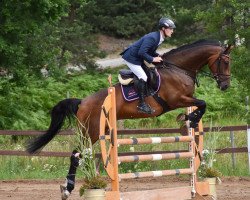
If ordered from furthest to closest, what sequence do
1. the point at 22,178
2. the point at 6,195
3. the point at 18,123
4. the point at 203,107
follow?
the point at 18,123
the point at 22,178
the point at 6,195
the point at 203,107

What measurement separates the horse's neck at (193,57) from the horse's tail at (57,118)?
5.74 ft

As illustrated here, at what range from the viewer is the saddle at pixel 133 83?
11.6 metres

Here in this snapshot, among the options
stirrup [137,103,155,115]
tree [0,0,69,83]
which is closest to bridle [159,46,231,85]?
stirrup [137,103,155,115]

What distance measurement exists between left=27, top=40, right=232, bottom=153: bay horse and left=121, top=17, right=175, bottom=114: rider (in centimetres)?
18

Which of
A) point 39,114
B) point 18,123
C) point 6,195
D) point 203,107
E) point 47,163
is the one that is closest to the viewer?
point 203,107

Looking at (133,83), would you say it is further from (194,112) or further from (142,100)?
(194,112)

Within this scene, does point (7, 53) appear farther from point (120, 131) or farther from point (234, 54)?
point (234, 54)

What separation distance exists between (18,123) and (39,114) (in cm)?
178

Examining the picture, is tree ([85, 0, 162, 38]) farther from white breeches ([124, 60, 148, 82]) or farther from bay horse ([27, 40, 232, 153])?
white breeches ([124, 60, 148, 82])

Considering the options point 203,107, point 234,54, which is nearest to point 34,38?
point 234,54

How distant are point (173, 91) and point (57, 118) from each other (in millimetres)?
2045

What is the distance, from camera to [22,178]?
15688mm

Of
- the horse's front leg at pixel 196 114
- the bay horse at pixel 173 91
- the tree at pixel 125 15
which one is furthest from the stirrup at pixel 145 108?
the tree at pixel 125 15

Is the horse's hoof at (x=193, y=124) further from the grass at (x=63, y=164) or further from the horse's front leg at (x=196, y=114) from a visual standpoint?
the grass at (x=63, y=164)
